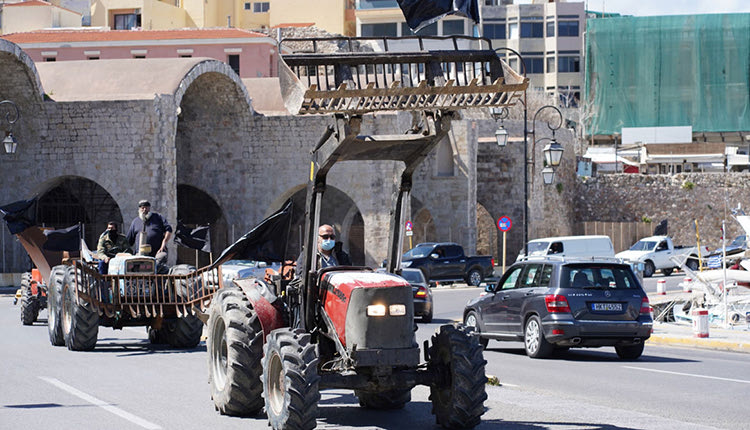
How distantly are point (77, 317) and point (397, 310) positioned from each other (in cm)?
804

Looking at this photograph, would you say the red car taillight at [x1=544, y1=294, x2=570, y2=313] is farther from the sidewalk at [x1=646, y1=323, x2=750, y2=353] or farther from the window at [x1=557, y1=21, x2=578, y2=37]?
the window at [x1=557, y1=21, x2=578, y2=37]

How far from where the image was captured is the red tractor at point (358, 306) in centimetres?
844

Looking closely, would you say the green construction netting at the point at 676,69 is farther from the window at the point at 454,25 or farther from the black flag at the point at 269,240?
the black flag at the point at 269,240

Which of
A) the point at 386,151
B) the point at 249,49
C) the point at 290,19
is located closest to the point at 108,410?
the point at 386,151

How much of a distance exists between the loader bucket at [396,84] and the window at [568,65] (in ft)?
280

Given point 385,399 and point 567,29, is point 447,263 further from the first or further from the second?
point 567,29

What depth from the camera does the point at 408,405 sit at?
10.7m

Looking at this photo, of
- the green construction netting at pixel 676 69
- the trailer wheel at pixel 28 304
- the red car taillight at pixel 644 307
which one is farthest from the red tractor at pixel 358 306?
the green construction netting at pixel 676 69

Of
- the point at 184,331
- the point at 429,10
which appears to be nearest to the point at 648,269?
the point at 184,331

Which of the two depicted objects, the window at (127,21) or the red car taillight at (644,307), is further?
the window at (127,21)

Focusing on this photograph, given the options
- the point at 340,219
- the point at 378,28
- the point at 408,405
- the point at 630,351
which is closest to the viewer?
the point at 408,405

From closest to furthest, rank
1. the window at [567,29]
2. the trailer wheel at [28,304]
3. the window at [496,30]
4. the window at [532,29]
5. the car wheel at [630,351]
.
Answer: the car wheel at [630,351] → the trailer wheel at [28,304] → the window at [567,29] → the window at [532,29] → the window at [496,30]

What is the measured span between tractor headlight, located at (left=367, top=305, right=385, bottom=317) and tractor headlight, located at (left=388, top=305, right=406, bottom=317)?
7 centimetres

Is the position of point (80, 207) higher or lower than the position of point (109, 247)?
higher
